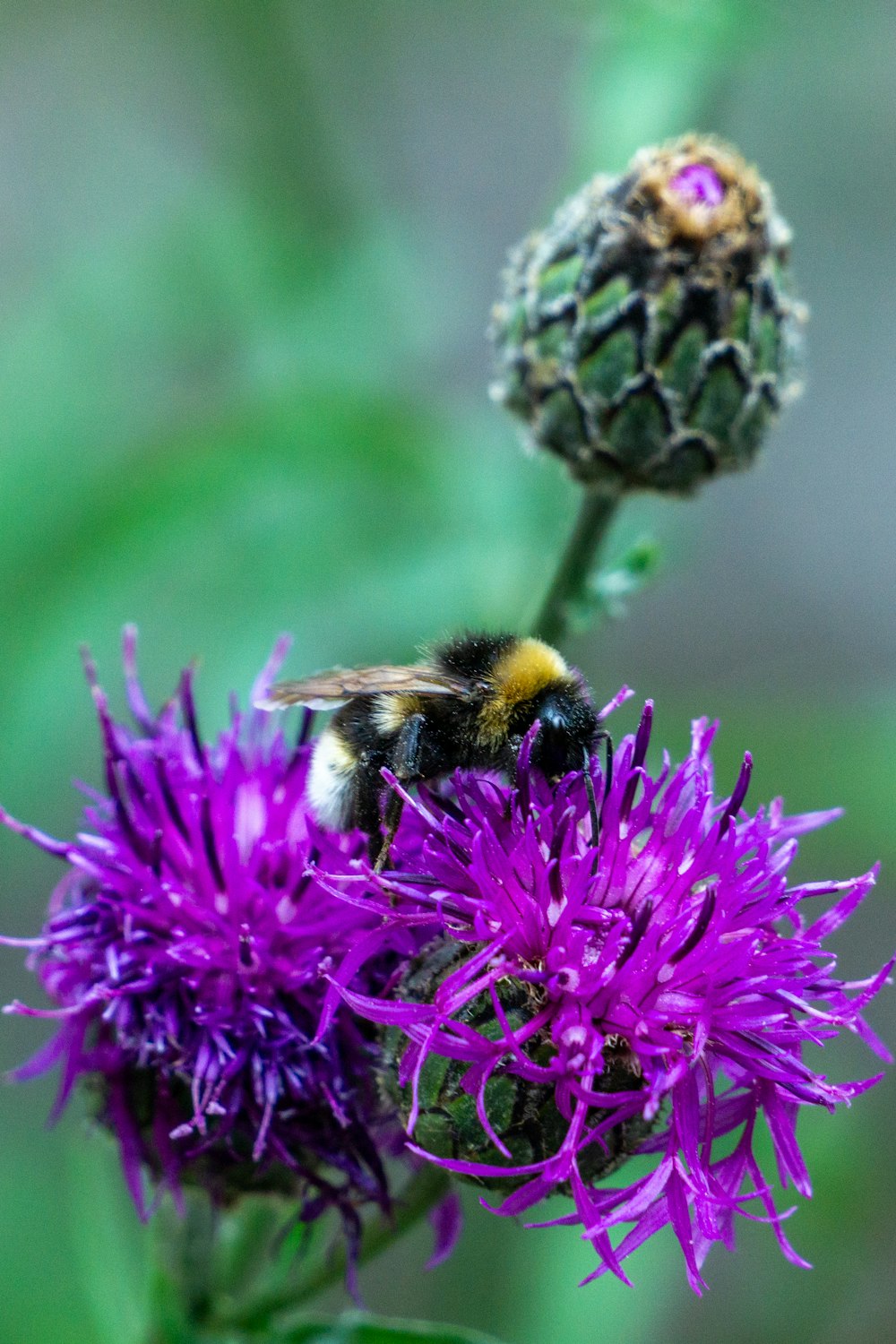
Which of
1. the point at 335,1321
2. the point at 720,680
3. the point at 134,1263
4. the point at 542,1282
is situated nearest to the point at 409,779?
the point at 335,1321

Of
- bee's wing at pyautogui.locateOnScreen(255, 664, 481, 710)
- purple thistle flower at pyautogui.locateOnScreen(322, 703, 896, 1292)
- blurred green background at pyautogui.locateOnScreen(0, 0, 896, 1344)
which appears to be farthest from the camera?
blurred green background at pyautogui.locateOnScreen(0, 0, 896, 1344)

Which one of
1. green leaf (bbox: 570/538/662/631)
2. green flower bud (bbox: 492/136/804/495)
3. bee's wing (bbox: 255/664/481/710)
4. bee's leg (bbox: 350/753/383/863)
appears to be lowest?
bee's leg (bbox: 350/753/383/863)

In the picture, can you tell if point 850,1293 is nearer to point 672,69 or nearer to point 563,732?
point 563,732

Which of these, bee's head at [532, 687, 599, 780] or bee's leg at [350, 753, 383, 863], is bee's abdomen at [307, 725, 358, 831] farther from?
bee's head at [532, 687, 599, 780]

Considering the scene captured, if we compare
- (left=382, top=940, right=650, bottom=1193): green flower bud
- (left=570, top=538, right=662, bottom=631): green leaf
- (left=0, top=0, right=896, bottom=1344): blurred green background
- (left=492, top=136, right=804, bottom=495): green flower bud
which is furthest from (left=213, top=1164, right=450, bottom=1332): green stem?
(left=492, top=136, right=804, bottom=495): green flower bud

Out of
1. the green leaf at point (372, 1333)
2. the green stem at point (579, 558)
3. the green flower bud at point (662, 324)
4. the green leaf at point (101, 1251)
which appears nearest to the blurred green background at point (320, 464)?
the green leaf at point (101, 1251)

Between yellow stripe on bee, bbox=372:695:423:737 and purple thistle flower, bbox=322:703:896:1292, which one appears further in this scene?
yellow stripe on bee, bbox=372:695:423:737

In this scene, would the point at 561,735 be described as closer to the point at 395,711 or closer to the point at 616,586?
the point at 395,711

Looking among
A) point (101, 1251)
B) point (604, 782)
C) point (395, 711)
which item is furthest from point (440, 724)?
point (101, 1251)
